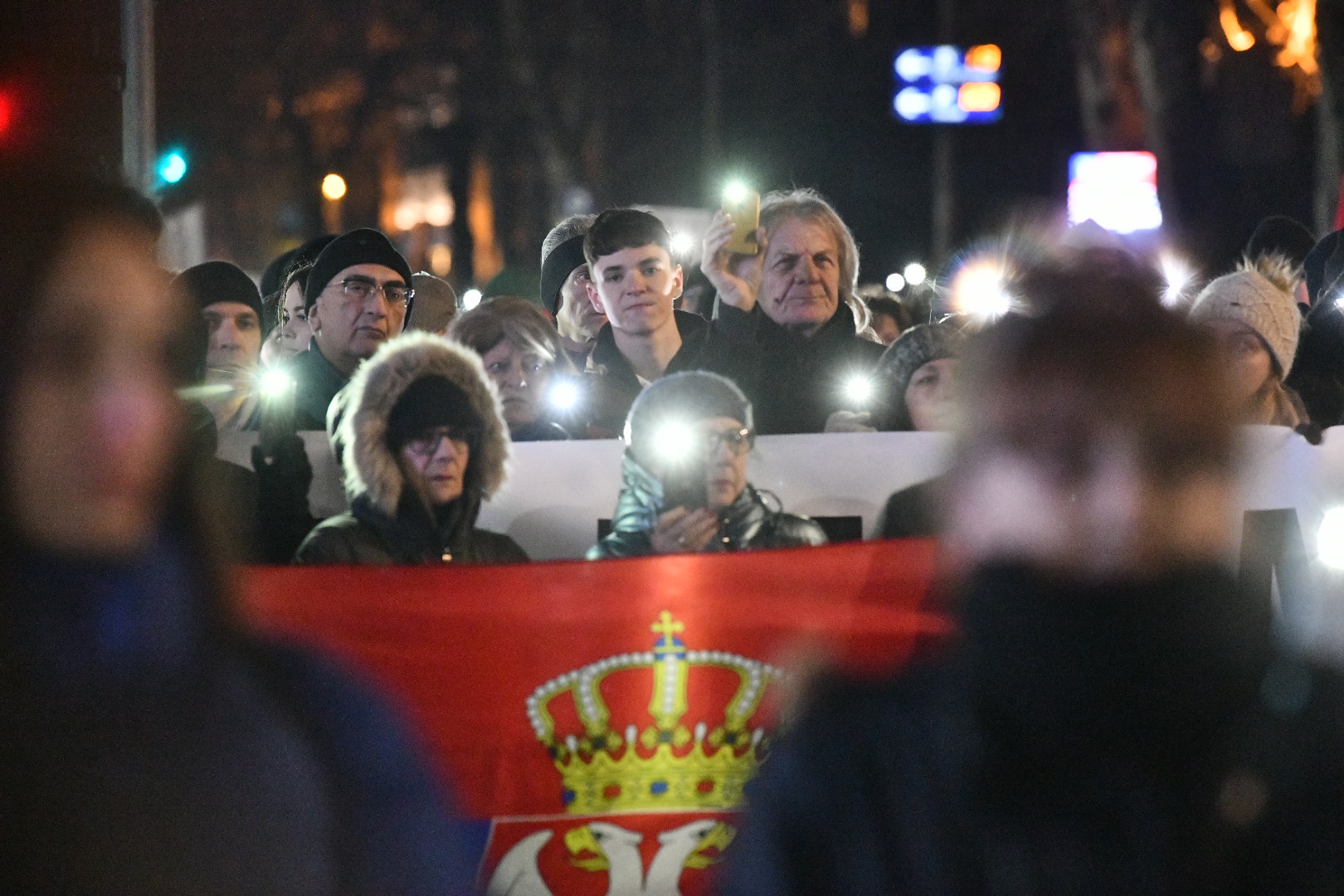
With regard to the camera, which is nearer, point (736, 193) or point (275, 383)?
point (275, 383)

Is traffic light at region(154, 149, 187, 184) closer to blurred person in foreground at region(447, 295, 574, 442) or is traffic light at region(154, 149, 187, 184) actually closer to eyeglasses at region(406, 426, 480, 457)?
blurred person in foreground at region(447, 295, 574, 442)

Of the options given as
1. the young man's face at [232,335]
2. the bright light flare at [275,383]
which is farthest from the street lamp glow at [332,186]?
the bright light flare at [275,383]

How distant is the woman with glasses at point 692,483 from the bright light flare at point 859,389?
47.2 inches

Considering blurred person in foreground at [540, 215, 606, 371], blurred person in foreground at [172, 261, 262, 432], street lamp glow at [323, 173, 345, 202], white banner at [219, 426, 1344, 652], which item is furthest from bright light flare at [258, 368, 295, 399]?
street lamp glow at [323, 173, 345, 202]

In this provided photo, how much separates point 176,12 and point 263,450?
4.85 metres

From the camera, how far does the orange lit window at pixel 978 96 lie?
2295 centimetres

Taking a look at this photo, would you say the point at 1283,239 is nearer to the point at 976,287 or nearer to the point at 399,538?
the point at 976,287

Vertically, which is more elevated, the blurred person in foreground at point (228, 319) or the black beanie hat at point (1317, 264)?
the black beanie hat at point (1317, 264)

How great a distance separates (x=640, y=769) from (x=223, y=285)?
312 cm

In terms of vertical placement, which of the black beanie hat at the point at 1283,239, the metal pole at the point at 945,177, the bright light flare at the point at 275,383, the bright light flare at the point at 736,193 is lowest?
the bright light flare at the point at 275,383

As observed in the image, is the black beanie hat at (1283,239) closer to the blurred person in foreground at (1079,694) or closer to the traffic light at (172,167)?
the traffic light at (172,167)

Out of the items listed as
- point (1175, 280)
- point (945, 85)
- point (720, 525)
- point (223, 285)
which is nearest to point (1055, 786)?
point (720, 525)

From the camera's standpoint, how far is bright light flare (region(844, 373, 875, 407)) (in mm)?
5375

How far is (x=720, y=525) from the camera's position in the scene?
13.3ft
